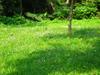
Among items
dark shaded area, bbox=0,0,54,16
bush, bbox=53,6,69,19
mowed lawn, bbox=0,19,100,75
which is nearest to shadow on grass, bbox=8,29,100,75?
mowed lawn, bbox=0,19,100,75

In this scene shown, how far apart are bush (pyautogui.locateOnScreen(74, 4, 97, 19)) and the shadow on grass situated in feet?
97.4

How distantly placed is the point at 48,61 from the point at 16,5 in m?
29.0

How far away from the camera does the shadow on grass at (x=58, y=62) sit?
34.2 ft

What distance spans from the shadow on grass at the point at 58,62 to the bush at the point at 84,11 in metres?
29.7

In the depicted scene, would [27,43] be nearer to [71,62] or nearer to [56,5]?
[71,62]

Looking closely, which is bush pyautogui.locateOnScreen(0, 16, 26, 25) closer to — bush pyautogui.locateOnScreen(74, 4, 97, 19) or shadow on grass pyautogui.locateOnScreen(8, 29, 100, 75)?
bush pyautogui.locateOnScreen(74, 4, 97, 19)

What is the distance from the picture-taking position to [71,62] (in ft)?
37.4

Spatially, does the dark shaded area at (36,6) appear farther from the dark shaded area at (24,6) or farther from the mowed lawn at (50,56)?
the mowed lawn at (50,56)

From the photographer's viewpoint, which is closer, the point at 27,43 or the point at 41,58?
the point at 41,58

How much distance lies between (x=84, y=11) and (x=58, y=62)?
32508 millimetres

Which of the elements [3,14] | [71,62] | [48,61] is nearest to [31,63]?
[48,61]

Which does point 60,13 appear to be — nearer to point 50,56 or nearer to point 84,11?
point 84,11

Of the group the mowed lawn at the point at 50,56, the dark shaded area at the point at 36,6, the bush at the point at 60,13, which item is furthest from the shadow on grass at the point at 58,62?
the bush at the point at 60,13

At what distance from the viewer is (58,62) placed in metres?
11.4
